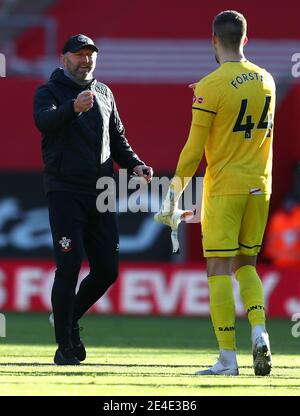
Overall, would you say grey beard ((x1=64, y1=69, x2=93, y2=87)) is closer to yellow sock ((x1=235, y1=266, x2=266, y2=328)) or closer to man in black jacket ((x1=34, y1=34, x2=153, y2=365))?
man in black jacket ((x1=34, y1=34, x2=153, y2=365))

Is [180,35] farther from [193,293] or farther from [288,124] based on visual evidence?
[193,293]

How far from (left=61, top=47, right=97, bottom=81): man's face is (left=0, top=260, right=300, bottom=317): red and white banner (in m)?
6.22

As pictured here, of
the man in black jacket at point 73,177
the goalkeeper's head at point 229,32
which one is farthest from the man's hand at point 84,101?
the goalkeeper's head at point 229,32

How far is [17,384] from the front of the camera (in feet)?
20.9

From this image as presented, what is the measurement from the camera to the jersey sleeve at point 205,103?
7.21 metres

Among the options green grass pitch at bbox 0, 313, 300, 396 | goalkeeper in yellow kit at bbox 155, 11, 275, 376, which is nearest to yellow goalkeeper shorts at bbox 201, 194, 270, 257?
goalkeeper in yellow kit at bbox 155, 11, 275, 376

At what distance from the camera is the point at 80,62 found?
7.84 m

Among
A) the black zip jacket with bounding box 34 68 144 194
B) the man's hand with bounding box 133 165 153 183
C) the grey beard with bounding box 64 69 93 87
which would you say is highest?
the grey beard with bounding box 64 69 93 87

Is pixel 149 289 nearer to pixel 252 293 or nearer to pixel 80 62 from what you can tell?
pixel 80 62

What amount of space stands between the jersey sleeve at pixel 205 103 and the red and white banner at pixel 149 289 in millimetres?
6713

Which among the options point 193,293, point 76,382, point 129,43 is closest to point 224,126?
point 76,382

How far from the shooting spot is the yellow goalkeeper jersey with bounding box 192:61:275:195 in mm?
7230

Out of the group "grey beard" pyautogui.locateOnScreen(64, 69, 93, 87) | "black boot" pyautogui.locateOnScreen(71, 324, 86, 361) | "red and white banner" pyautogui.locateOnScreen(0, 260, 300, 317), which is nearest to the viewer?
"grey beard" pyautogui.locateOnScreen(64, 69, 93, 87)

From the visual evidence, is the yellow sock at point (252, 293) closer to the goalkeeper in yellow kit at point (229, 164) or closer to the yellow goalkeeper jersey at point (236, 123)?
the goalkeeper in yellow kit at point (229, 164)
